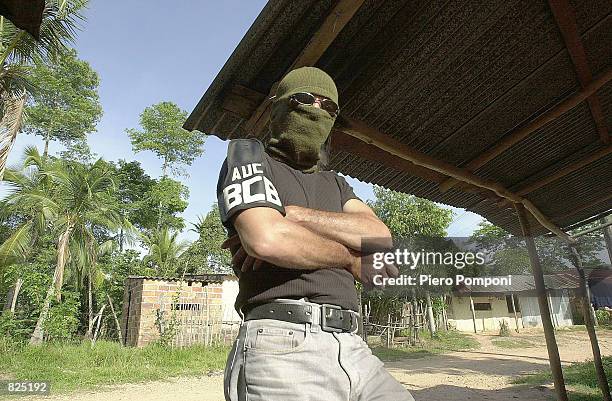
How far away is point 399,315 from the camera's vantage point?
22.0m

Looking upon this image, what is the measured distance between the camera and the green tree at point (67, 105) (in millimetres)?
23406

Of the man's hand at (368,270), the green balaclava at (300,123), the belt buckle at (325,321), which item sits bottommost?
the belt buckle at (325,321)

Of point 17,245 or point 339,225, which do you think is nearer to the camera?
point 339,225

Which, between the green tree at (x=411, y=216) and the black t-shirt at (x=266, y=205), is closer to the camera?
the black t-shirt at (x=266, y=205)

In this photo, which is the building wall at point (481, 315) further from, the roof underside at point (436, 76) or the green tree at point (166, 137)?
the roof underside at point (436, 76)

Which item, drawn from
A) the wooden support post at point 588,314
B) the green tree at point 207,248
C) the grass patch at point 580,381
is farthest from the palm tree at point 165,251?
the wooden support post at point 588,314

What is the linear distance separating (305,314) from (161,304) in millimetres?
16164

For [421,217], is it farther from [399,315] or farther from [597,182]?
[597,182]

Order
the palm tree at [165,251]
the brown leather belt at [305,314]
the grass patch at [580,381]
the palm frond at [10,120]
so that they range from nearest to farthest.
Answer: the brown leather belt at [305,314] → the grass patch at [580,381] → the palm frond at [10,120] → the palm tree at [165,251]

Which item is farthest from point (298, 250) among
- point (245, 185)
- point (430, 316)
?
point (430, 316)

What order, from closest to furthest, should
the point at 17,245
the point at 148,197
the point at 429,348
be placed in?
the point at 17,245, the point at 429,348, the point at 148,197

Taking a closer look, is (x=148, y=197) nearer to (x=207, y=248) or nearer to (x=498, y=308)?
(x=207, y=248)

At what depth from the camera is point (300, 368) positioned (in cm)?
134

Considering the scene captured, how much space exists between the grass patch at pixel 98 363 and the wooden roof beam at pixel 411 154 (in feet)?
29.8
